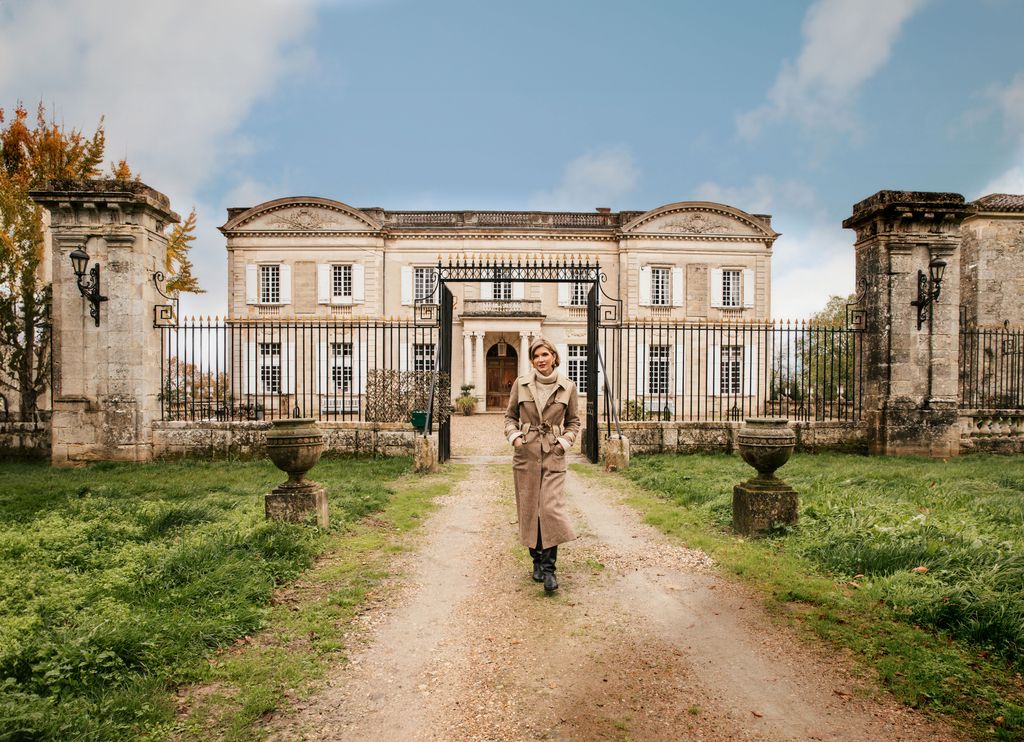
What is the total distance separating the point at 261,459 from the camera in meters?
9.12

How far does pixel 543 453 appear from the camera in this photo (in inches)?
161

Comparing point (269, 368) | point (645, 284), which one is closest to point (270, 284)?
point (269, 368)

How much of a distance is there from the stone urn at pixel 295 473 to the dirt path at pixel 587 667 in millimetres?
1206

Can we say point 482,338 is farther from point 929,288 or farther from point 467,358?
point 929,288

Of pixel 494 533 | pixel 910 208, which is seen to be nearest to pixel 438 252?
pixel 910 208

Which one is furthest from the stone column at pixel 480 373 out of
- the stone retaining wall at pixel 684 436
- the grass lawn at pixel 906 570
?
the grass lawn at pixel 906 570

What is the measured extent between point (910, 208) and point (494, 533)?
8.34 metres

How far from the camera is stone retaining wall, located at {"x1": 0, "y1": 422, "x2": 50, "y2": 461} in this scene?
9109 mm

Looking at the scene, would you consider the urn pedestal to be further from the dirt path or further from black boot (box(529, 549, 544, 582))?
black boot (box(529, 549, 544, 582))

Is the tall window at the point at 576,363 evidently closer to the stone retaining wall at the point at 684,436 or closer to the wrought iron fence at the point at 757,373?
the wrought iron fence at the point at 757,373

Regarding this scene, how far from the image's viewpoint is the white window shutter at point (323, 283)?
24547 millimetres

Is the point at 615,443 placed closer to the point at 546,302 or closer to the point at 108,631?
the point at 108,631

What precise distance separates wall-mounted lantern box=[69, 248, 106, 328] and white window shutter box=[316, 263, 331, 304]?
16.1m

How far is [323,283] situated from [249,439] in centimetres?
1669
